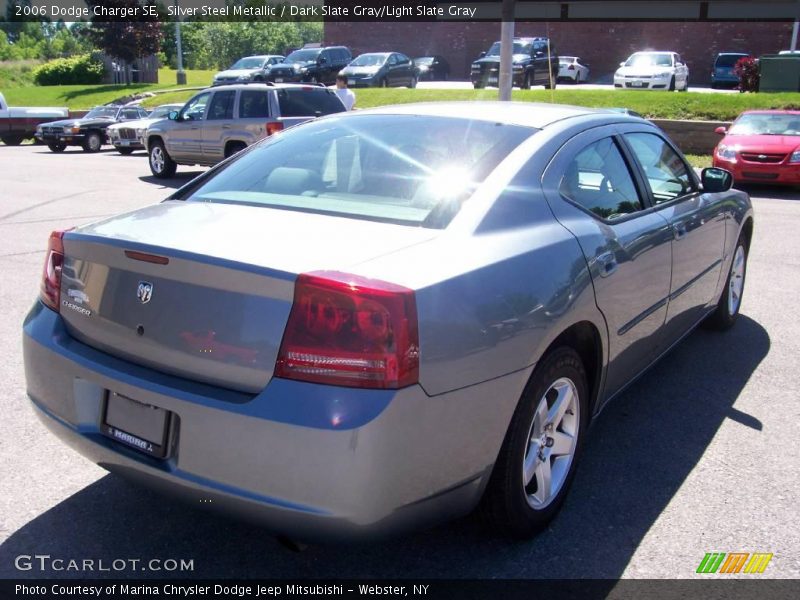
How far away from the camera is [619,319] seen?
3562mm

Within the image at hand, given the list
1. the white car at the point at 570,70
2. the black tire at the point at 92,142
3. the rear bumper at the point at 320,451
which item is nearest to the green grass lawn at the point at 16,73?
the black tire at the point at 92,142

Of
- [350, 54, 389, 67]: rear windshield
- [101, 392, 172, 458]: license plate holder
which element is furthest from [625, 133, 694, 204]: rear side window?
[350, 54, 389, 67]: rear windshield

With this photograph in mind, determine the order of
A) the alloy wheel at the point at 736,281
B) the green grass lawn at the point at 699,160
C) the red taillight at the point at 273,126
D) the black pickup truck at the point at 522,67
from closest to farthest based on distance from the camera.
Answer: the alloy wheel at the point at 736,281 → the red taillight at the point at 273,126 → the green grass lawn at the point at 699,160 → the black pickup truck at the point at 522,67

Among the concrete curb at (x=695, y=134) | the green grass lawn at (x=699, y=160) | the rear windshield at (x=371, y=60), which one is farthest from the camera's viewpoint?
the rear windshield at (x=371, y=60)

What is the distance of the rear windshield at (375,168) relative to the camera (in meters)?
3.12

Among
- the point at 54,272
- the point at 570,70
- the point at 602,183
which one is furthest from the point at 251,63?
the point at 54,272

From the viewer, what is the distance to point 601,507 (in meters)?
3.39

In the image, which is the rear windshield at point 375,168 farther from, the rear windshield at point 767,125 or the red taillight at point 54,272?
the rear windshield at point 767,125

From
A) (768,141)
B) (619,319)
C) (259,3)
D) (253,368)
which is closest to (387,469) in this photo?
(253,368)

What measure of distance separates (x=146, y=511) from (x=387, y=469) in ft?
4.58

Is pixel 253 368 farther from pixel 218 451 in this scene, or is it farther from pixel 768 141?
pixel 768 141

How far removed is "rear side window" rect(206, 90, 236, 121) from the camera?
577 inches

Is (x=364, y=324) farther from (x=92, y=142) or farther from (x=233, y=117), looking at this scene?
(x=92, y=142)

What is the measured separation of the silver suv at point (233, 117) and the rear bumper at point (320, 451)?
11.6m
